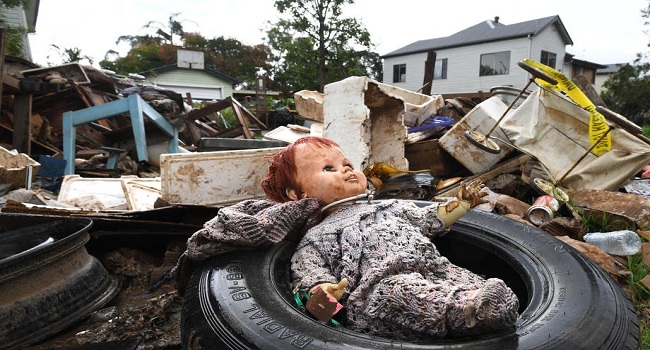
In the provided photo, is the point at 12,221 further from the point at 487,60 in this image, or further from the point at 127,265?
the point at 487,60

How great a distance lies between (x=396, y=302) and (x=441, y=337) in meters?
0.16

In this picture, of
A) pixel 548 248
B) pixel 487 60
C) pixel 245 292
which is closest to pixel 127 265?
pixel 245 292

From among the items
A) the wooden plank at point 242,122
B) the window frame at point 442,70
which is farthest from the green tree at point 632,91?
the wooden plank at point 242,122

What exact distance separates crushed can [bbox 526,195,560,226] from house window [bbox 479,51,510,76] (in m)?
20.4

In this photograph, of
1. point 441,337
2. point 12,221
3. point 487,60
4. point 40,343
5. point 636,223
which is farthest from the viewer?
point 487,60

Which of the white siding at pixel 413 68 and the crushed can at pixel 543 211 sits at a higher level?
the white siding at pixel 413 68

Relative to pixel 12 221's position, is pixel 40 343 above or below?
below

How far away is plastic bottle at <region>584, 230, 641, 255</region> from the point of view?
8.50 ft

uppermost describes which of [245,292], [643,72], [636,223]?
[643,72]

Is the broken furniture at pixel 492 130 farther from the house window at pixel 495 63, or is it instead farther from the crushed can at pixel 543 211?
the house window at pixel 495 63

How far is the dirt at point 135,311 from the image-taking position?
1904 mm

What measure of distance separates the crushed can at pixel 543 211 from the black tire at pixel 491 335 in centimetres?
131

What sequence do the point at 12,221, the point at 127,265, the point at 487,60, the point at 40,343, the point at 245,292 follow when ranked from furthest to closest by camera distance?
the point at 487,60
the point at 127,265
the point at 12,221
the point at 40,343
the point at 245,292

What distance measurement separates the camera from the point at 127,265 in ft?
8.64
